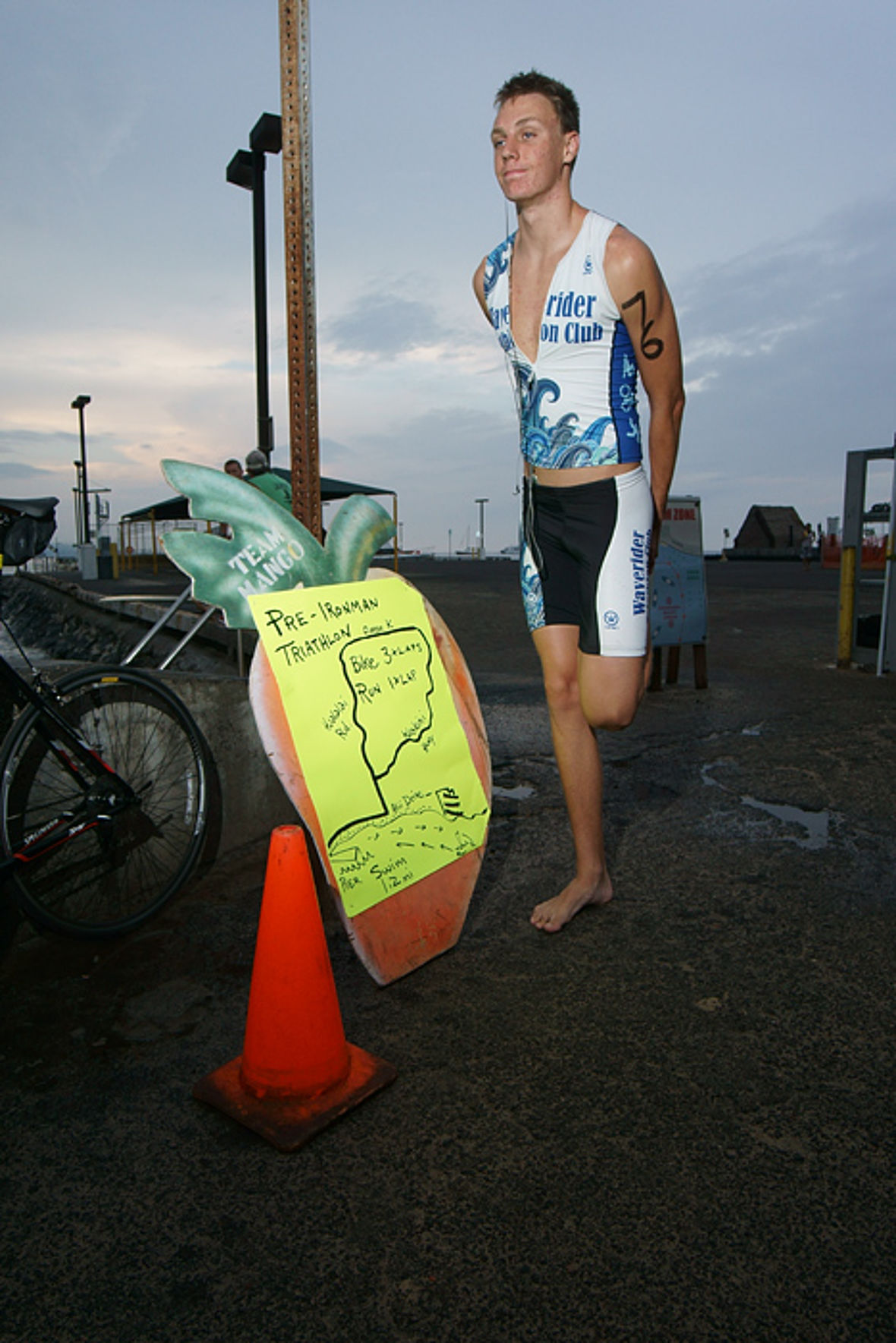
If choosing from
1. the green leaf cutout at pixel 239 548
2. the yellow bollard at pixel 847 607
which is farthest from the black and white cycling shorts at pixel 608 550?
the yellow bollard at pixel 847 607

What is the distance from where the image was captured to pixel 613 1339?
1434mm

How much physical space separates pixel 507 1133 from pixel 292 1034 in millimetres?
533

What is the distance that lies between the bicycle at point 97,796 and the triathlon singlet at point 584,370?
1660 millimetres

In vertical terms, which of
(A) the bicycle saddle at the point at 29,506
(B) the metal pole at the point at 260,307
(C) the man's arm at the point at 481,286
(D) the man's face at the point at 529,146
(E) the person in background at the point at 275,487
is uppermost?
(B) the metal pole at the point at 260,307

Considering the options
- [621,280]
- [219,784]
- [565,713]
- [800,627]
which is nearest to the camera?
[621,280]

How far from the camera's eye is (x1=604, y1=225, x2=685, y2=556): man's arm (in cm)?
270

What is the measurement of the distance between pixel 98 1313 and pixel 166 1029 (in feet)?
2.87

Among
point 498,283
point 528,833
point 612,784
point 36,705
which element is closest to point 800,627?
point 612,784

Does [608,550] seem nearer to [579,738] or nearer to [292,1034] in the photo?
[579,738]

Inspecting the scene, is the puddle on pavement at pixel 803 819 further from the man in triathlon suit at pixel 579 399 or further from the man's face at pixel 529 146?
the man's face at pixel 529 146

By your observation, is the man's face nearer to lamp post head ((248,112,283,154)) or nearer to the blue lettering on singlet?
the blue lettering on singlet

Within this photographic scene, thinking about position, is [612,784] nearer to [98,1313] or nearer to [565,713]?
[565,713]

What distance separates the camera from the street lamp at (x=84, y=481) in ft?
111

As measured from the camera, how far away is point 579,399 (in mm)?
2809
